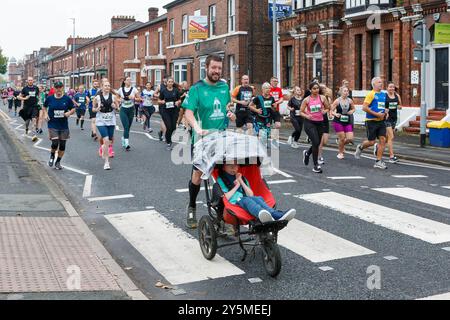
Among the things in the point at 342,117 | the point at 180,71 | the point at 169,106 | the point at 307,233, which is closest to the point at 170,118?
the point at 169,106

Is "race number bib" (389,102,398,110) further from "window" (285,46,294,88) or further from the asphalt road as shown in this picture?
"window" (285,46,294,88)

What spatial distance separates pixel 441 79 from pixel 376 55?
4.62 m

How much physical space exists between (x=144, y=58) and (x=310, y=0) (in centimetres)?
2856

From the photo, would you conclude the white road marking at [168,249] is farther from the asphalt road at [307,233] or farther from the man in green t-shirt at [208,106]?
the man in green t-shirt at [208,106]

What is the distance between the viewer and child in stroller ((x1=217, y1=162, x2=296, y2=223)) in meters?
6.29

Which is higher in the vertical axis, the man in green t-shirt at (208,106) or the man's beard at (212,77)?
the man's beard at (212,77)

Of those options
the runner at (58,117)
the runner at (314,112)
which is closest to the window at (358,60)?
the runner at (314,112)

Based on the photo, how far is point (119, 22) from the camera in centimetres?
7512

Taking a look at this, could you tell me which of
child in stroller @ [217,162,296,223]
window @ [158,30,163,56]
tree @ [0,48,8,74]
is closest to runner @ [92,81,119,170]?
child in stroller @ [217,162,296,223]

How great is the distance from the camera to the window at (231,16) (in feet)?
137

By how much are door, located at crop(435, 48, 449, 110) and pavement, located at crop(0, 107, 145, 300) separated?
17977 mm

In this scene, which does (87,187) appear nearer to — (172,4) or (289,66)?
(289,66)

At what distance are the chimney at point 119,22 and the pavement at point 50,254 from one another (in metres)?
66.2
